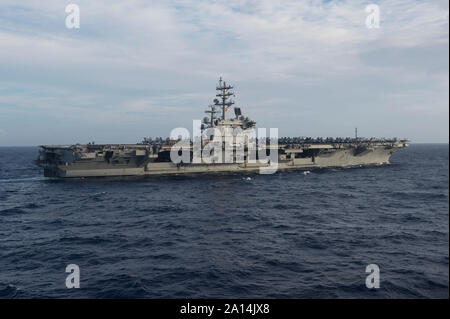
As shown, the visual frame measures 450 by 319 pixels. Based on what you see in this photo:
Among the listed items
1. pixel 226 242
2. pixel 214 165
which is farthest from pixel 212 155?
pixel 226 242

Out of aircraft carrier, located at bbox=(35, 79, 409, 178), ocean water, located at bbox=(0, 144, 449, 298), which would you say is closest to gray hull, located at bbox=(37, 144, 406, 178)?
aircraft carrier, located at bbox=(35, 79, 409, 178)

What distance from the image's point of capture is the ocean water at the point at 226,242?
35.6 ft

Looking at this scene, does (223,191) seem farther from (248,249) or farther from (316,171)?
(316,171)

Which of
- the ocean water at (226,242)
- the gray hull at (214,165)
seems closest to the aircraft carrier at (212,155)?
the gray hull at (214,165)

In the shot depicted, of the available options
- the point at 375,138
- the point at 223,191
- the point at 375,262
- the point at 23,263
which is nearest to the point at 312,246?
the point at 375,262

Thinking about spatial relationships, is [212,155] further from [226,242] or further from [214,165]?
[226,242]

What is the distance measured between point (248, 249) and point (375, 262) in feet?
17.3

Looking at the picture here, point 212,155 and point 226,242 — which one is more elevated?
point 212,155

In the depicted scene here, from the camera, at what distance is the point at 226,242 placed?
1574 centimetres

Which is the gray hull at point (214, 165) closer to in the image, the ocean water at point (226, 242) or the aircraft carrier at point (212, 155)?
the aircraft carrier at point (212, 155)

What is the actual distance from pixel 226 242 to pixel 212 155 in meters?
26.5

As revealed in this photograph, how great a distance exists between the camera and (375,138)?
5894 cm

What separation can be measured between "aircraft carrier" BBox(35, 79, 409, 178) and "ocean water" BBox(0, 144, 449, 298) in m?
7.15

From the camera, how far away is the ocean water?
1086cm
